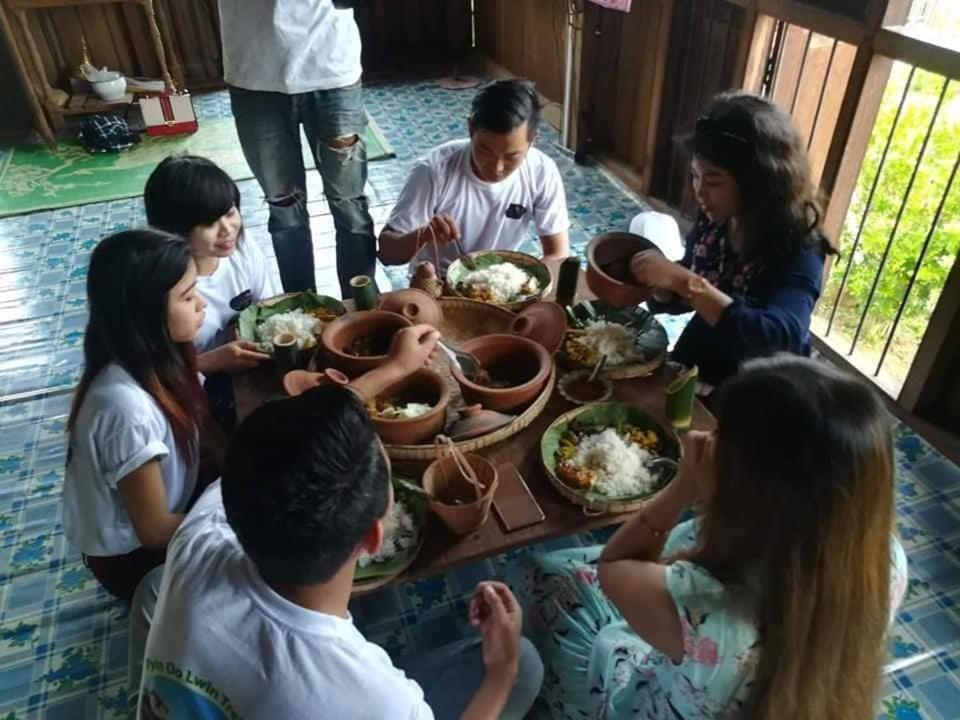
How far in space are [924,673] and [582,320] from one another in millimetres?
1306

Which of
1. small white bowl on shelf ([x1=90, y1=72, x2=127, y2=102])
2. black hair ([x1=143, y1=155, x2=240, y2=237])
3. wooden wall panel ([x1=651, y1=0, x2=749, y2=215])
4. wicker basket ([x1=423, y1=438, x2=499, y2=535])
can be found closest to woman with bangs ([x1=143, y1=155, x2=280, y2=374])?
black hair ([x1=143, y1=155, x2=240, y2=237])

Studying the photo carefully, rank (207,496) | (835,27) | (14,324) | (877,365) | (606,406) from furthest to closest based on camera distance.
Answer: (14,324), (877,365), (835,27), (606,406), (207,496)

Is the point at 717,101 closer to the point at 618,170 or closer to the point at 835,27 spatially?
the point at 835,27

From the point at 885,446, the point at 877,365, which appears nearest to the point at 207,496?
the point at 885,446

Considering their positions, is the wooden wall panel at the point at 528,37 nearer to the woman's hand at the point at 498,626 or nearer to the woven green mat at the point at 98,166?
the woven green mat at the point at 98,166

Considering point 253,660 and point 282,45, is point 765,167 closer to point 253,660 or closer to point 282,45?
point 253,660

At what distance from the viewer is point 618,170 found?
4559 millimetres

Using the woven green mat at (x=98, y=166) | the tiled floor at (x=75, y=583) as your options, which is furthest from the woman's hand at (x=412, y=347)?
the woven green mat at (x=98, y=166)

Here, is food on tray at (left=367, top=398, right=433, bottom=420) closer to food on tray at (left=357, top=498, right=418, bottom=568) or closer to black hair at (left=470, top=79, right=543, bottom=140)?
food on tray at (left=357, top=498, right=418, bottom=568)

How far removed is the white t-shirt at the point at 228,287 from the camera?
212 centimetres

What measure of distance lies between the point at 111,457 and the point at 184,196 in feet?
2.73

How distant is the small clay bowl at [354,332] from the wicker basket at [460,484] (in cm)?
35

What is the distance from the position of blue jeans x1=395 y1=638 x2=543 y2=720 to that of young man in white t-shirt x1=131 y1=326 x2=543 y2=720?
0.49 m

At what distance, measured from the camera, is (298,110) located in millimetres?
2814
